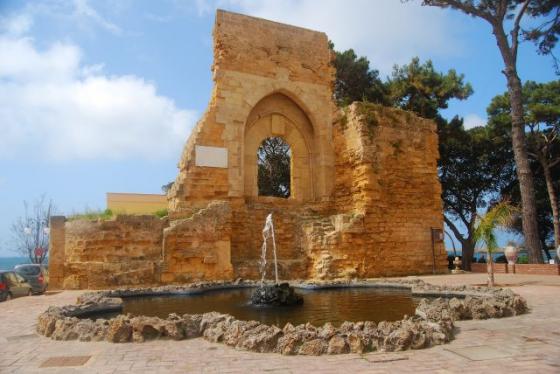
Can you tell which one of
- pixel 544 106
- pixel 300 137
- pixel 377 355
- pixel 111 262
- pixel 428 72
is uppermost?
pixel 428 72

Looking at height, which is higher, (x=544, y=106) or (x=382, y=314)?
(x=544, y=106)

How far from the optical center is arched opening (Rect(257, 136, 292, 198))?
24438 mm

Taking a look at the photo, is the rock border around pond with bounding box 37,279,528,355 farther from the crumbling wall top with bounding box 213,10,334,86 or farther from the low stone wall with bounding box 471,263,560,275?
the crumbling wall top with bounding box 213,10,334,86

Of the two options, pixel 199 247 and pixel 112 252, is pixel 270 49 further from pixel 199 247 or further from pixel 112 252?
pixel 112 252

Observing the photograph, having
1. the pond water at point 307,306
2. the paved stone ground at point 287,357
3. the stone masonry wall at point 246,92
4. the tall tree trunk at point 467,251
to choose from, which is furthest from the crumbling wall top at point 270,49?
the paved stone ground at point 287,357

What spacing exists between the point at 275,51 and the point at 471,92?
11.6m

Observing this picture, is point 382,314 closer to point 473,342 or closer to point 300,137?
point 473,342

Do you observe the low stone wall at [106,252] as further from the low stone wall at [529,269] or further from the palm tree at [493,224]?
the low stone wall at [529,269]

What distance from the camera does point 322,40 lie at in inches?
640

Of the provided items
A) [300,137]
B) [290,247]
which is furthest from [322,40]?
[290,247]

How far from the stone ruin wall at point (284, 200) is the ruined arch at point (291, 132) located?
0.03m

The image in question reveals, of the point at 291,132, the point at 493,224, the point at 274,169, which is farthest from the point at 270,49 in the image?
the point at 274,169

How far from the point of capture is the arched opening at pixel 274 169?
24.4m

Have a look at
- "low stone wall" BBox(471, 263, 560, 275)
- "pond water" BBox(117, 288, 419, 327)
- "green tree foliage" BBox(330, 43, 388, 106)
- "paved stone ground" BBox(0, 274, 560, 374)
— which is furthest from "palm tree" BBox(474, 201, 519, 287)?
"green tree foliage" BBox(330, 43, 388, 106)
